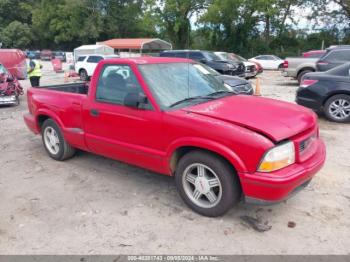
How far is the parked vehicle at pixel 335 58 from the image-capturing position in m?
12.2

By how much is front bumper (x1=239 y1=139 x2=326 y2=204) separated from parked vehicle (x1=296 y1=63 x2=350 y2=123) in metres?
5.41

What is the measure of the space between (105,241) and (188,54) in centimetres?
1591

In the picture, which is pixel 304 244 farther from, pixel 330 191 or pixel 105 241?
pixel 105 241

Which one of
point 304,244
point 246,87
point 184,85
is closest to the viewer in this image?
point 304,244

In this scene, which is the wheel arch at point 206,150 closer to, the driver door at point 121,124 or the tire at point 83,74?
the driver door at point 121,124

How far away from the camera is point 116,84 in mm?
4559

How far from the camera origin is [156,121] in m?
3.97

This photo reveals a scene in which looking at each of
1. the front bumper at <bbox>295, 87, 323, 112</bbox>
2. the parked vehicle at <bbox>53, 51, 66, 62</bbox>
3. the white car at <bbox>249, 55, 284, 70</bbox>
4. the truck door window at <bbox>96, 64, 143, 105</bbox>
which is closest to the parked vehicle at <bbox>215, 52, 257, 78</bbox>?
the white car at <bbox>249, 55, 284, 70</bbox>

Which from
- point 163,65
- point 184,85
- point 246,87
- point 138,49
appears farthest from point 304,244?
point 138,49

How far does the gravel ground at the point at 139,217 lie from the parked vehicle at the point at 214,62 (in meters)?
12.8

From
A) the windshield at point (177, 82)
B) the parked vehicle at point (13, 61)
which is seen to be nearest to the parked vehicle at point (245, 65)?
the parked vehicle at point (13, 61)

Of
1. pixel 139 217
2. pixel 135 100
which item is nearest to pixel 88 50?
pixel 135 100

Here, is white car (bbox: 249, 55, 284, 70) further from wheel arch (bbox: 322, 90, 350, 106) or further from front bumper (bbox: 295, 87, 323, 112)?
wheel arch (bbox: 322, 90, 350, 106)

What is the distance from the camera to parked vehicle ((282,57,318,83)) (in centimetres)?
1562
